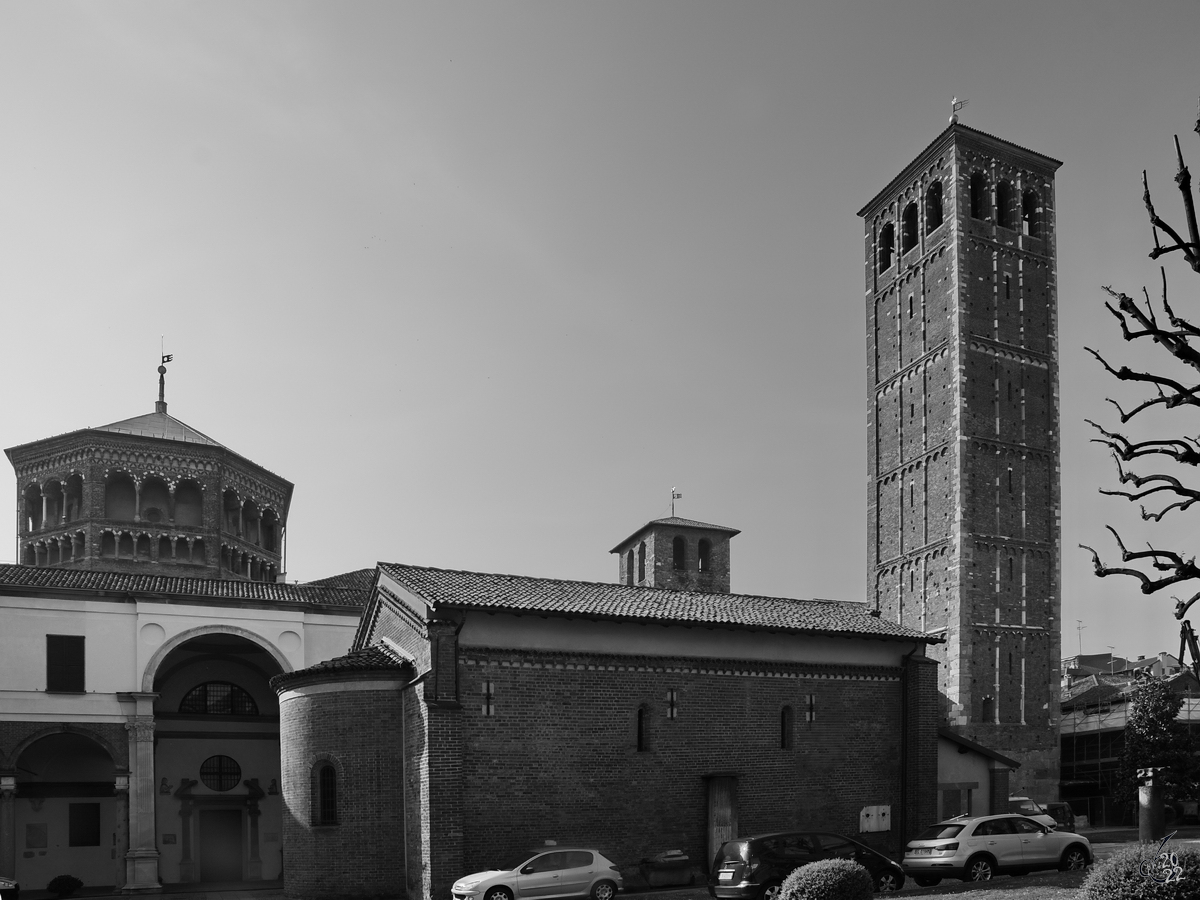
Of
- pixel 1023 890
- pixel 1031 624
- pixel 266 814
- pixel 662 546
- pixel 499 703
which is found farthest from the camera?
pixel 662 546

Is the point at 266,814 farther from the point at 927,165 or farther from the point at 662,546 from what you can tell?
the point at 927,165

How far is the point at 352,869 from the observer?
78.1 ft

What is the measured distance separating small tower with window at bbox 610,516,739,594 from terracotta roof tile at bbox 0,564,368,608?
2609 cm

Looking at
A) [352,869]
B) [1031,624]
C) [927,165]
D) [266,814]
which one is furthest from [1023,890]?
[927,165]

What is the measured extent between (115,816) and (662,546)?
33324 mm

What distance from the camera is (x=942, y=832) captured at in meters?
23.3

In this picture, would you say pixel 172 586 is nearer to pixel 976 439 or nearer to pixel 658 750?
pixel 658 750

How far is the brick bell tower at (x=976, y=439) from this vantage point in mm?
46062

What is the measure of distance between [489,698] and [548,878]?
13.3 feet

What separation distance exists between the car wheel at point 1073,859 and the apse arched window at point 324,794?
1571 centimetres

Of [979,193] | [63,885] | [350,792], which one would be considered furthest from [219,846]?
[979,193]

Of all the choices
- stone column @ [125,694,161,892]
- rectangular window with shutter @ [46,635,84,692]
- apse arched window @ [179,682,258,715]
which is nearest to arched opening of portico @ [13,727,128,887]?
stone column @ [125,694,161,892]

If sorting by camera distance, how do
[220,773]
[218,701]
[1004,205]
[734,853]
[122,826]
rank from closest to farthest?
[734,853]
[122,826]
[220,773]
[218,701]
[1004,205]

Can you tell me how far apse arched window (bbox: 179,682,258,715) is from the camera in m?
36.0
